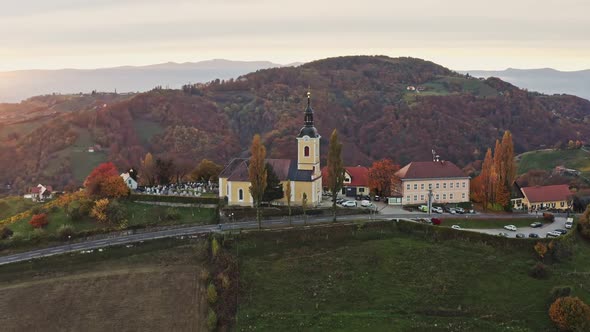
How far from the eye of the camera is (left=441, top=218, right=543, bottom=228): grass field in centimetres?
5028

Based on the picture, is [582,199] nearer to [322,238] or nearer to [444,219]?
[444,219]

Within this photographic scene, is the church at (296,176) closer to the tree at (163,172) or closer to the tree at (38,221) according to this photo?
the tree at (163,172)

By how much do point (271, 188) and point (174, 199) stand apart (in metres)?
10.5

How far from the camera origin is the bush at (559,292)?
1409 inches

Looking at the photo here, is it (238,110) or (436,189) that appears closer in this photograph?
(436,189)

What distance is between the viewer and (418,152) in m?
143

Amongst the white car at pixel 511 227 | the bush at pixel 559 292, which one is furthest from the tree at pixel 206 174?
the bush at pixel 559 292

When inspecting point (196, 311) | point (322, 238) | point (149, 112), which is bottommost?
point (196, 311)

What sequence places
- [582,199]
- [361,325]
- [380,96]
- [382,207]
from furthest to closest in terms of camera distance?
1. [380,96]
2. [582,199]
3. [382,207]
4. [361,325]

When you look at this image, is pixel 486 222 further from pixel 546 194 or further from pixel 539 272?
pixel 546 194

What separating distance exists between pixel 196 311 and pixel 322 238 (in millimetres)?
Result: 12965

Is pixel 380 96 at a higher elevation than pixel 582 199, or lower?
higher

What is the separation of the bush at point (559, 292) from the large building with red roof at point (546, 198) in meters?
26.4

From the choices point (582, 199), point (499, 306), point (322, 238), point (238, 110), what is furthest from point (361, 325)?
point (238, 110)
